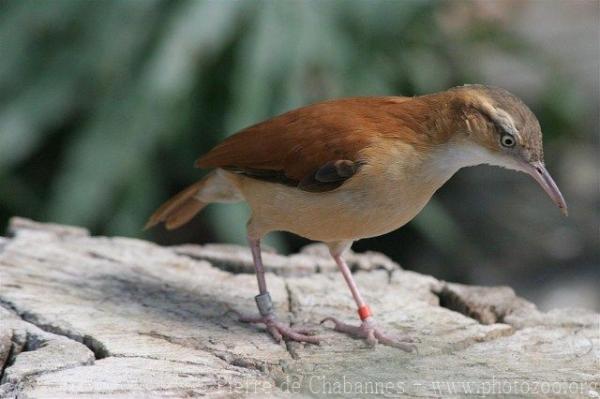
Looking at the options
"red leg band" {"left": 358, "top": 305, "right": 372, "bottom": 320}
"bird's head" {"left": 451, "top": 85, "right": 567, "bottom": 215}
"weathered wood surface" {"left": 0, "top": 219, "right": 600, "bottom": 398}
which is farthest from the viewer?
"red leg band" {"left": 358, "top": 305, "right": 372, "bottom": 320}

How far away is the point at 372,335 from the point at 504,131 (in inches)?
41.9

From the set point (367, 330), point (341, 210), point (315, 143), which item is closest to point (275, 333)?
point (367, 330)

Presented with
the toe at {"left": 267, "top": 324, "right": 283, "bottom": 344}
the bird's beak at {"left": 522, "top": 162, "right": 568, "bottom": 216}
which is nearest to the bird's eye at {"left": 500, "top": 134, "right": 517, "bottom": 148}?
the bird's beak at {"left": 522, "top": 162, "right": 568, "bottom": 216}

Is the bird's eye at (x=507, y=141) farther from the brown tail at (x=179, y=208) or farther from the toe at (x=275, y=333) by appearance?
the brown tail at (x=179, y=208)

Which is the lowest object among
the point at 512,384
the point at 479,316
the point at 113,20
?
the point at 512,384

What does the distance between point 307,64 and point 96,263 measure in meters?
3.13

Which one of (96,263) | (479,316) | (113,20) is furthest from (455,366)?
(113,20)

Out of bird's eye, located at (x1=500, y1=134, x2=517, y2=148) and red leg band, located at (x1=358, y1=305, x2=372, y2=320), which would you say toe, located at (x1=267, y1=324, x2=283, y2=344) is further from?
bird's eye, located at (x1=500, y1=134, x2=517, y2=148)

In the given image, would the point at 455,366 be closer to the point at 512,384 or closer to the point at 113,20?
the point at 512,384

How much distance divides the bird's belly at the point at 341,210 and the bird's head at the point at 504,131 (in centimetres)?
33

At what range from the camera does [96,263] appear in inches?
212

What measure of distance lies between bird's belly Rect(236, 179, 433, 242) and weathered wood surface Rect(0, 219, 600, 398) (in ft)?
1.61

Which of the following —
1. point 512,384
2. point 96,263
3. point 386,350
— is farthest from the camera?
point 96,263

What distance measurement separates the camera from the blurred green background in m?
7.80
